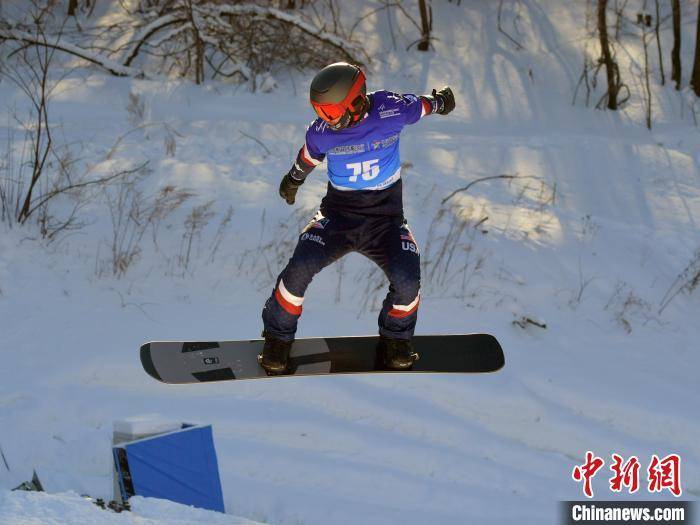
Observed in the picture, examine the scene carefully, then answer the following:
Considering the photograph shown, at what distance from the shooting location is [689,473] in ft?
19.0

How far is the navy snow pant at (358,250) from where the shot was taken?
14.2 ft

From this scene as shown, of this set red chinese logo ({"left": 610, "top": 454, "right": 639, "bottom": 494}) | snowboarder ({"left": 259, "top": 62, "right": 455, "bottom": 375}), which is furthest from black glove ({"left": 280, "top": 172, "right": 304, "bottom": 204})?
red chinese logo ({"left": 610, "top": 454, "right": 639, "bottom": 494})

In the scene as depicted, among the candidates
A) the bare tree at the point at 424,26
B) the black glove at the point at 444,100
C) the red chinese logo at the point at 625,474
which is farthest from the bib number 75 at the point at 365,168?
the bare tree at the point at 424,26

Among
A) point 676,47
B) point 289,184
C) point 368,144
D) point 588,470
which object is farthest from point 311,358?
point 676,47

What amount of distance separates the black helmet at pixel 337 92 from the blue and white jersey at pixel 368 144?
Answer: 13 cm

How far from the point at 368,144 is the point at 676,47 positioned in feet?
23.1

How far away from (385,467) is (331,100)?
261cm

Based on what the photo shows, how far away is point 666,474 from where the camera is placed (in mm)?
5742

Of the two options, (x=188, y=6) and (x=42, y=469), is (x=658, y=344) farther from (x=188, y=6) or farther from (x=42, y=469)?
(x=188, y=6)

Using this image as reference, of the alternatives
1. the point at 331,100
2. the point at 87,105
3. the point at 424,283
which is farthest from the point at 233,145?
the point at 331,100

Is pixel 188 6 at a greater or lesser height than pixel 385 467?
greater

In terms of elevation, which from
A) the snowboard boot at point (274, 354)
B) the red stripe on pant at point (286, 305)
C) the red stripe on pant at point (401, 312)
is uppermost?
the red stripe on pant at point (286, 305)

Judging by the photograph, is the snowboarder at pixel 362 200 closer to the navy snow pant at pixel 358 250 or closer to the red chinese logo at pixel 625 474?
the navy snow pant at pixel 358 250

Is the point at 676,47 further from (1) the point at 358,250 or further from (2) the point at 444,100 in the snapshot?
(1) the point at 358,250
